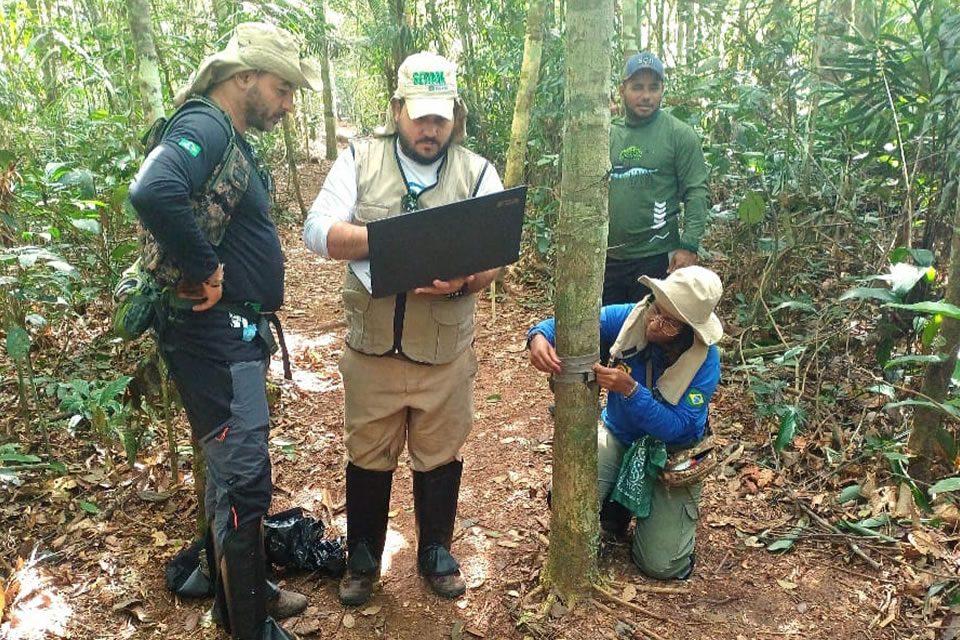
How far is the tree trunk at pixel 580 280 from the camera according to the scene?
7.77ft

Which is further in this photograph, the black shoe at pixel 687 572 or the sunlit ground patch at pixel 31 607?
the black shoe at pixel 687 572

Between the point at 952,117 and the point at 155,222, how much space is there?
4348 millimetres

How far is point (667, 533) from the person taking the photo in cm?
318

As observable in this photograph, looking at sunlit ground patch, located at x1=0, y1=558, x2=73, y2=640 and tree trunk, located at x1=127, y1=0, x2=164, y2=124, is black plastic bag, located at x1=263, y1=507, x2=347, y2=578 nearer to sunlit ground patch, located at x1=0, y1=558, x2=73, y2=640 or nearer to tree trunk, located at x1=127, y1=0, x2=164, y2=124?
sunlit ground patch, located at x1=0, y1=558, x2=73, y2=640

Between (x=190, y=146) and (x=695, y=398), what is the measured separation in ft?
7.40

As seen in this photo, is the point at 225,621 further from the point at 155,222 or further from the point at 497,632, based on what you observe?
the point at 155,222

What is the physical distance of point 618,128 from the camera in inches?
175

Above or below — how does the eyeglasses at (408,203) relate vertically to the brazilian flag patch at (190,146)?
below

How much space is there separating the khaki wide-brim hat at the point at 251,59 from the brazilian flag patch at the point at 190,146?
1.14ft

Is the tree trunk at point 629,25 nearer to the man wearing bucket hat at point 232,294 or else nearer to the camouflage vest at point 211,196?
the man wearing bucket hat at point 232,294

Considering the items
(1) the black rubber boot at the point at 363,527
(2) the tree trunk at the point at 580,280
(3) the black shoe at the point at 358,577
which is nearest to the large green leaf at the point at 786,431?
(2) the tree trunk at the point at 580,280

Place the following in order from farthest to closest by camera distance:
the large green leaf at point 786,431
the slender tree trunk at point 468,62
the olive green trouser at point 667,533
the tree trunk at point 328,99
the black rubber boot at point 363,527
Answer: the tree trunk at point 328,99
the slender tree trunk at point 468,62
the large green leaf at point 786,431
the olive green trouser at point 667,533
the black rubber boot at point 363,527

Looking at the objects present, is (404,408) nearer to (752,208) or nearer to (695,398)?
(695,398)

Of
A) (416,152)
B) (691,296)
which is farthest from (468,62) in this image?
(691,296)
